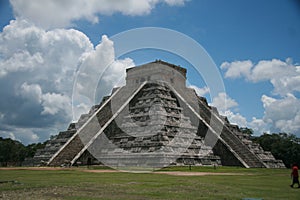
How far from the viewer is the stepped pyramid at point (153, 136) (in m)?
26.6

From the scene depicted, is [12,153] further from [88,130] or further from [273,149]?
[273,149]

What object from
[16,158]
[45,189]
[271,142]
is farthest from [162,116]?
[16,158]

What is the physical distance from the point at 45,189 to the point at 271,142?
148 feet

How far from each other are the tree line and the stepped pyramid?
9.54 m

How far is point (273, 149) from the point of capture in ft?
150

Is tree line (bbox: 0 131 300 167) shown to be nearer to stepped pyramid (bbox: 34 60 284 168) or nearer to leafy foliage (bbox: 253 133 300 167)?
leafy foliage (bbox: 253 133 300 167)

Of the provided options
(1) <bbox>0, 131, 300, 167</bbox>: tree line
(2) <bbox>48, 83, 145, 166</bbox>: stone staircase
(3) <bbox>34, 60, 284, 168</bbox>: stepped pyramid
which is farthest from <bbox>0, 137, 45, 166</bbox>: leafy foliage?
(2) <bbox>48, 83, 145, 166</bbox>: stone staircase

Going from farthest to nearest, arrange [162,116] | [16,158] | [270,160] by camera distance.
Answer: [16,158] → [270,160] → [162,116]

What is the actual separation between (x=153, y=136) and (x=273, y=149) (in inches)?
964

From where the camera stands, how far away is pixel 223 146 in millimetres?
29953

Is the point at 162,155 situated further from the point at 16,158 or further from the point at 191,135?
the point at 16,158

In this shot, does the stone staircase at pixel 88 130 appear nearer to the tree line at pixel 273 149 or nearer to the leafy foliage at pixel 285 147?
the tree line at pixel 273 149

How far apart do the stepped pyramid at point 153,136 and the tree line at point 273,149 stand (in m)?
9.54

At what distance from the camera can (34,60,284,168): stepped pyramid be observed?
2656cm
